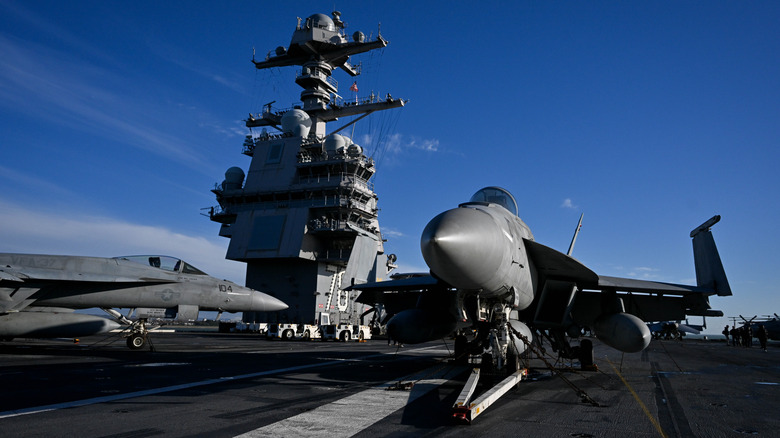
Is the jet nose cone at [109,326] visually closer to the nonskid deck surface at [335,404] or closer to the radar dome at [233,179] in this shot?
the nonskid deck surface at [335,404]

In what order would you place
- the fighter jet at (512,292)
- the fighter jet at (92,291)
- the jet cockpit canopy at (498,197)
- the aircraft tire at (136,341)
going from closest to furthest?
the fighter jet at (512,292) < the jet cockpit canopy at (498,197) < the fighter jet at (92,291) < the aircraft tire at (136,341)

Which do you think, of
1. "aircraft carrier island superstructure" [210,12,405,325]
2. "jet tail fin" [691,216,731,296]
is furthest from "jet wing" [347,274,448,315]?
"aircraft carrier island superstructure" [210,12,405,325]

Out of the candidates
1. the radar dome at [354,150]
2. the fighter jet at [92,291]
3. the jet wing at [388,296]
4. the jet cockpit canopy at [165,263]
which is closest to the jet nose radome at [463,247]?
the jet wing at [388,296]

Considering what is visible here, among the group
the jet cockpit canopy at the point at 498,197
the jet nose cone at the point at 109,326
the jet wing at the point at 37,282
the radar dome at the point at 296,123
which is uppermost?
the radar dome at the point at 296,123

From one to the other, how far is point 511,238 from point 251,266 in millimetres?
36986

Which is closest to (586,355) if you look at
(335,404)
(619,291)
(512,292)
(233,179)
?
(619,291)

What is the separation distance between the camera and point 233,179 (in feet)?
145

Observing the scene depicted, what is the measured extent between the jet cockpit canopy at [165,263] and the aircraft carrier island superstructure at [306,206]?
72.8ft

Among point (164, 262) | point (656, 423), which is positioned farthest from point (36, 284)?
point (656, 423)

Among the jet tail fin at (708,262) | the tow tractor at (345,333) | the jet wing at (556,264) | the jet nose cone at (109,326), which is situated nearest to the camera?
the jet wing at (556,264)

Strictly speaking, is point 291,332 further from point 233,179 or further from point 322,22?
point 322,22

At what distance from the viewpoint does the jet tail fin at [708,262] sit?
1264 cm

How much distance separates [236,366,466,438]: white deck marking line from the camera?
4918 mm

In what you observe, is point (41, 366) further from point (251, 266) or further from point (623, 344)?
point (251, 266)
